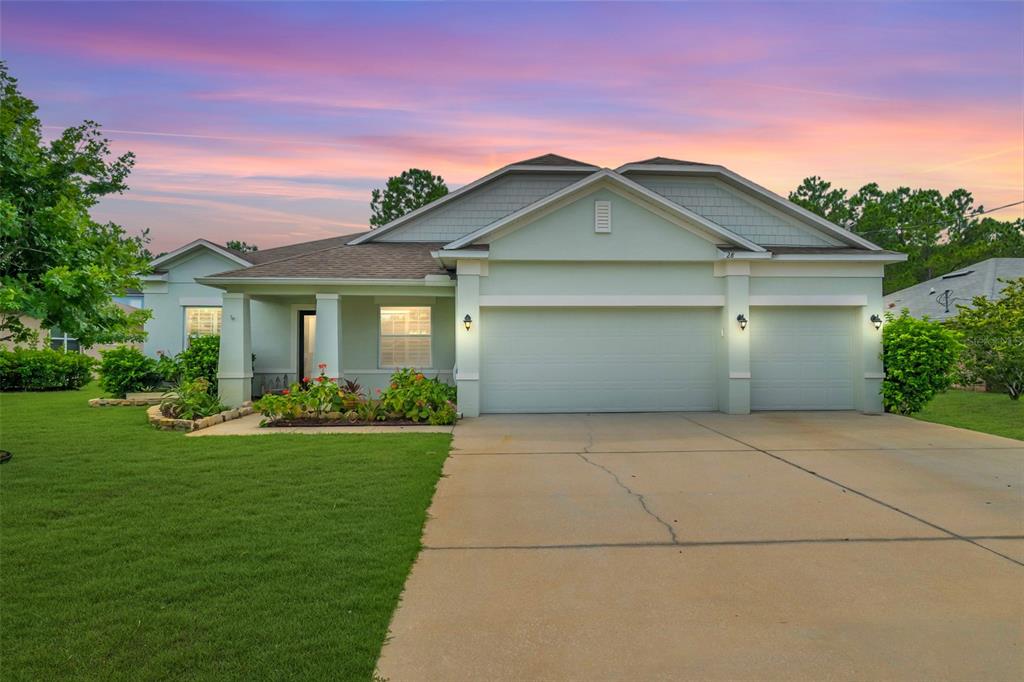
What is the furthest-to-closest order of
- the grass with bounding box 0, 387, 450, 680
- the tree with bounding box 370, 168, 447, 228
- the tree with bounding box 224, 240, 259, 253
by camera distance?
the tree with bounding box 224, 240, 259, 253 → the tree with bounding box 370, 168, 447, 228 → the grass with bounding box 0, 387, 450, 680

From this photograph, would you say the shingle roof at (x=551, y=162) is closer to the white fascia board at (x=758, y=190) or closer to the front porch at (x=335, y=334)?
the white fascia board at (x=758, y=190)

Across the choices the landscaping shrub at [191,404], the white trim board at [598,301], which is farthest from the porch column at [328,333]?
the white trim board at [598,301]

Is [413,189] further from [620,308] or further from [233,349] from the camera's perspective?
[620,308]

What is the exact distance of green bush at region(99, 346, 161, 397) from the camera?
15836 mm

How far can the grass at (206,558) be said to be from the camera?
3176 mm

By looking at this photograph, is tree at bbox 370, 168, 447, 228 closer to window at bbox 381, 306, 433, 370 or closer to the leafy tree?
window at bbox 381, 306, 433, 370

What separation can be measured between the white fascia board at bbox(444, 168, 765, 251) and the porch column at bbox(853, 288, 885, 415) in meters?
2.96

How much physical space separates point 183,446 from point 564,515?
21.6 feet

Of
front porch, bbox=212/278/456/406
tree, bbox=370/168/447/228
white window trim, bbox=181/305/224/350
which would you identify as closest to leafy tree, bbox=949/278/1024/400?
front porch, bbox=212/278/456/406

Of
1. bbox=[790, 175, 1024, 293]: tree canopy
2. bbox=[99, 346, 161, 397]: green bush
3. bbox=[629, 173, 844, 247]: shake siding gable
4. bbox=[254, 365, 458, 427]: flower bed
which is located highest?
bbox=[790, 175, 1024, 293]: tree canopy

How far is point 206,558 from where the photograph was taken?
453cm

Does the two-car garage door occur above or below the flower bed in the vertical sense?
above

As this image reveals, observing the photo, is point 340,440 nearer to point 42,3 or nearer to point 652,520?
point 652,520

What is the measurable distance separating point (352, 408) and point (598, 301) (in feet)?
18.4
